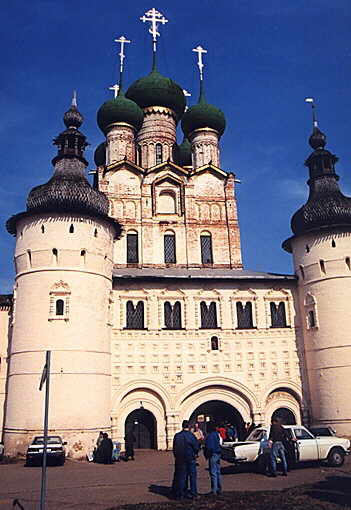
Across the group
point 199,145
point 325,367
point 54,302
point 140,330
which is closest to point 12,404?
point 54,302

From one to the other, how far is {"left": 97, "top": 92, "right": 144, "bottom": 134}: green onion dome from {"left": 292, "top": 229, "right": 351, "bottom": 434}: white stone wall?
12055 millimetres

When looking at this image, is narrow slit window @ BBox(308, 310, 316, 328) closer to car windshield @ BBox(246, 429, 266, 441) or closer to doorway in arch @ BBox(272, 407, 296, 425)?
doorway in arch @ BBox(272, 407, 296, 425)

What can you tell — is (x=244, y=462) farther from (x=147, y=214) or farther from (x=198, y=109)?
(x=198, y=109)

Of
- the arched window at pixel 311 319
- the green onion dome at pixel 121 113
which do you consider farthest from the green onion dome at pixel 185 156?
the arched window at pixel 311 319

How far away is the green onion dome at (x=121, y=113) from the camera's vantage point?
27391 mm

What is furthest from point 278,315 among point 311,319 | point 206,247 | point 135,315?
point 206,247

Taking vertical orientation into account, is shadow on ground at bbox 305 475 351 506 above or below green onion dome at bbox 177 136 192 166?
below

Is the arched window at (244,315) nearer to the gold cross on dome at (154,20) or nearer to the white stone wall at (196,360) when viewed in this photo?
the white stone wall at (196,360)

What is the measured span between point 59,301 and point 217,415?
7.72 meters

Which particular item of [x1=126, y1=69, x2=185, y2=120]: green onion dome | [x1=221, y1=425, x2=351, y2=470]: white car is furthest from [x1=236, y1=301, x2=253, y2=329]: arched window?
[x1=126, y1=69, x2=185, y2=120]: green onion dome

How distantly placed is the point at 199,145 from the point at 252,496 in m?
22.4

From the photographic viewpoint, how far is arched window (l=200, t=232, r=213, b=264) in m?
25.6

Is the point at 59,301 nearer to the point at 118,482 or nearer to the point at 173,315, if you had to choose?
the point at 173,315

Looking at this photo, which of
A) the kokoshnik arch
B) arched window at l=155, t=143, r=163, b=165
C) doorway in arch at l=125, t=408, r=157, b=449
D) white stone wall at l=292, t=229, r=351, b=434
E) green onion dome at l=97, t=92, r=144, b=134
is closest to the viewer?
the kokoshnik arch
